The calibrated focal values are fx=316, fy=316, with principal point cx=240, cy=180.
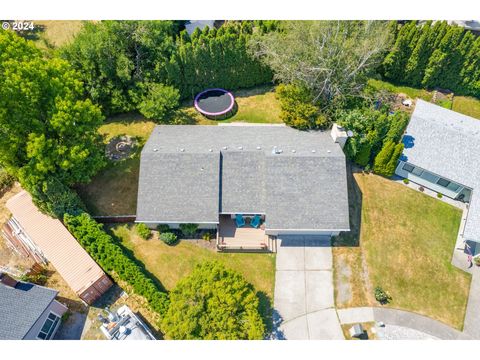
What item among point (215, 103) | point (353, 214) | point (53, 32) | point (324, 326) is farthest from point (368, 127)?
point (53, 32)

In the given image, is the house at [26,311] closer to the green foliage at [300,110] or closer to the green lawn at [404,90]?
the green foliage at [300,110]

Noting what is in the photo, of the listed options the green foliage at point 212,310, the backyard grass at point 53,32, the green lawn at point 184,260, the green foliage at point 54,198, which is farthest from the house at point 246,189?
the backyard grass at point 53,32

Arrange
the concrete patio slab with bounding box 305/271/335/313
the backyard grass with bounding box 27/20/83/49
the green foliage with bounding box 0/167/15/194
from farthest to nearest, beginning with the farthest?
the backyard grass with bounding box 27/20/83/49 → the green foliage with bounding box 0/167/15/194 → the concrete patio slab with bounding box 305/271/335/313

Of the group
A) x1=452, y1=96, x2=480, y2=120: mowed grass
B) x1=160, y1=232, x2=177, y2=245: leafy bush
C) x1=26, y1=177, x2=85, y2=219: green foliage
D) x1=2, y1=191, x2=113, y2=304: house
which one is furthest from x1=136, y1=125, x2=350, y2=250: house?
x1=452, y1=96, x2=480, y2=120: mowed grass

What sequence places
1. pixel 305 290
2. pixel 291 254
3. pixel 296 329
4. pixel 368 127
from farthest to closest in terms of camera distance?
pixel 368 127 → pixel 291 254 → pixel 305 290 → pixel 296 329

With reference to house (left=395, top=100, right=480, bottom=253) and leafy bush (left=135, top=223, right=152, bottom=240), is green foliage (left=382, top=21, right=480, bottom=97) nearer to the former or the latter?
house (left=395, top=100, right=480, bottom=253)

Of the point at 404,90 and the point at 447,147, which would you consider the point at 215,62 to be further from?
the point at 447,147

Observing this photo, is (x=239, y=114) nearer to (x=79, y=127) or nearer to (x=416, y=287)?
(x=79, y=127)
